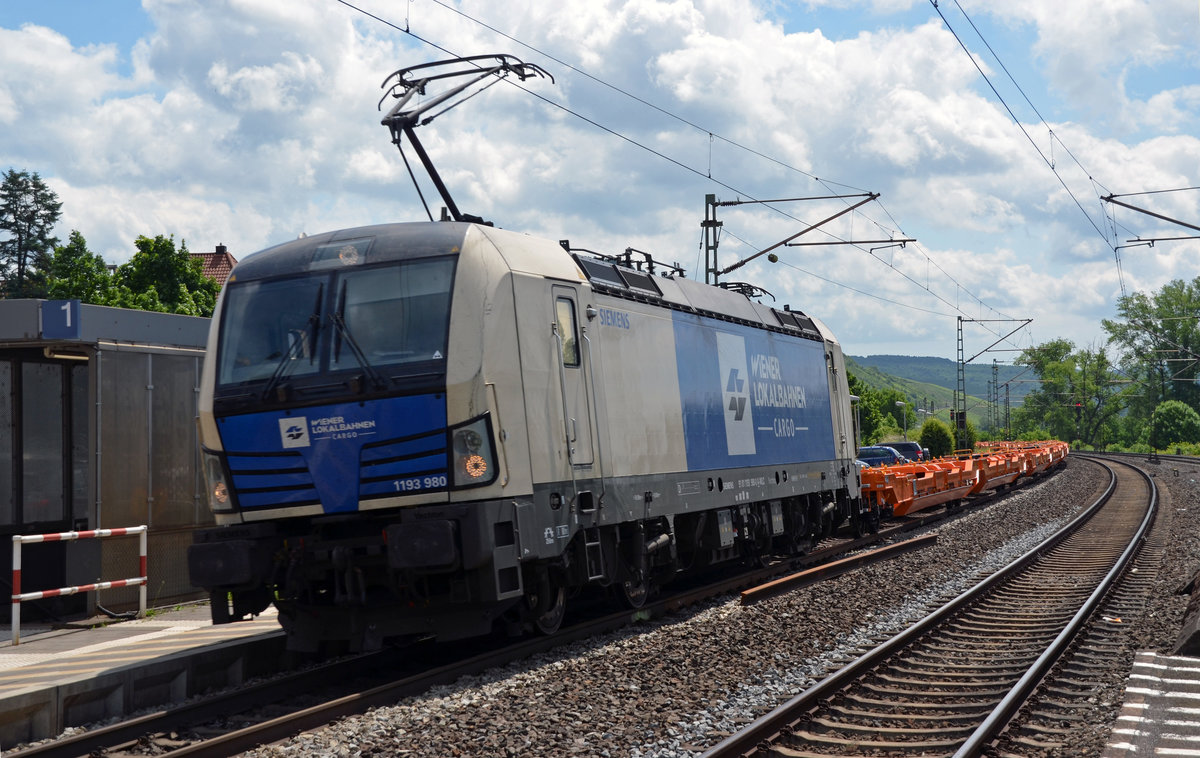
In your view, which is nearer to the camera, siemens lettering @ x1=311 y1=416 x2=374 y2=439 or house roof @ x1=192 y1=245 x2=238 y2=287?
siemens lettering @ x1=311 y1=416 x2=374 y2=439

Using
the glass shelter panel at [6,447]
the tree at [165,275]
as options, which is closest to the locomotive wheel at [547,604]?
the glass shelter panel at [6,447]

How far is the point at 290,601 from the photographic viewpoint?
9.16 meters

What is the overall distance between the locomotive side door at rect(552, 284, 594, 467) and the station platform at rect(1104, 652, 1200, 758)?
4.79 m

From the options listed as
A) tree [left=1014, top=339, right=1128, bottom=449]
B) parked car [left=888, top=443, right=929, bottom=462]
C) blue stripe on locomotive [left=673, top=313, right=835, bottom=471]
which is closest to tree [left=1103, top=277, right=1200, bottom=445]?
tree [left=1014, top=339, right=1128, bottom=449]

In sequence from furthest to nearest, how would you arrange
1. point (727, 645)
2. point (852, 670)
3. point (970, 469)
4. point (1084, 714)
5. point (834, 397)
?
point (970, 469), point (834, 397), point (727, 645), point (852, 670), point (1084, 714)

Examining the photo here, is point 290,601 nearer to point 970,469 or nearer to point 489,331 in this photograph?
point 489,331

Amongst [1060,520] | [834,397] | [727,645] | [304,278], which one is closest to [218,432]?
[304,278]

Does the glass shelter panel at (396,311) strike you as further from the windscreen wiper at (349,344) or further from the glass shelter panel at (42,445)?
the glass shelter panel at (42,445)

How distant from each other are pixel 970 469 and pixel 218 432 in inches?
1000

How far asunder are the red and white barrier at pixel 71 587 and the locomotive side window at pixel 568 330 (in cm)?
448

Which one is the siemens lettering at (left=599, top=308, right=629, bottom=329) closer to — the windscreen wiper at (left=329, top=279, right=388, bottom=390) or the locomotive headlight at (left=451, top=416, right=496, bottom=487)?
the locomotive headlight at (left=451, top=416, right=496, bottom=487)

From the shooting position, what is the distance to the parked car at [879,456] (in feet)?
103

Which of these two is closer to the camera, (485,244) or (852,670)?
(852,670)

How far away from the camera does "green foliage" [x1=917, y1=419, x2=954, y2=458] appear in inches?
2421
